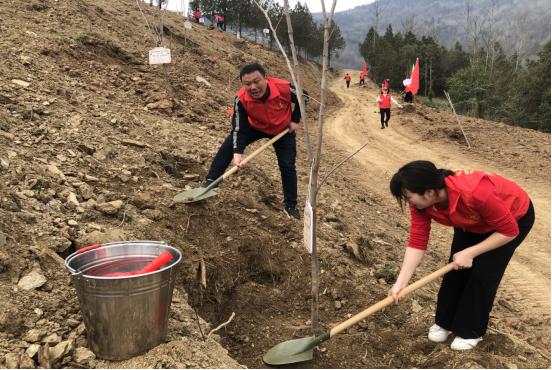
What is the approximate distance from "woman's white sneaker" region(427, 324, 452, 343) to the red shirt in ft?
2.43

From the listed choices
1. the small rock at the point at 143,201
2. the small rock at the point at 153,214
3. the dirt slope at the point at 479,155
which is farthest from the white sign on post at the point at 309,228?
the dirt slope at the point at 479,155

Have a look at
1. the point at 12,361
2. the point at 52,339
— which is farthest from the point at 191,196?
the point at 12,361

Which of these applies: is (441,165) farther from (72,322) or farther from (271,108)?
(72,322)

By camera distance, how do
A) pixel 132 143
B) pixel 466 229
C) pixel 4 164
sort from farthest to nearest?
pixel 132 143
pixel 4 164
pixel 466 229

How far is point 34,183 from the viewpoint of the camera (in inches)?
144

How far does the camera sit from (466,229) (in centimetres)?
278

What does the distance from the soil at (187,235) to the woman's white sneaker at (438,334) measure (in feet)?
0.21

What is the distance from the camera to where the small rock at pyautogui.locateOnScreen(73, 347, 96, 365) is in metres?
2.34

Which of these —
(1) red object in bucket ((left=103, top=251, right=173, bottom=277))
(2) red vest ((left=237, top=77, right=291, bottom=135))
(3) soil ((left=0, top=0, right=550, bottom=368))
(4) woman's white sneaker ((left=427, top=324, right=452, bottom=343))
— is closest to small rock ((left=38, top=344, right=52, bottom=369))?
(3) soil ((left=0, top=0, right=550, bottom=368))

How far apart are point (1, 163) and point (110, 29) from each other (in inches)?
355

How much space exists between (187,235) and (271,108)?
4.61ft

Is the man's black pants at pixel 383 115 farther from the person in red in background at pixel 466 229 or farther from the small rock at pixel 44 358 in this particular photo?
Answer: the small rock at pixel 44 358

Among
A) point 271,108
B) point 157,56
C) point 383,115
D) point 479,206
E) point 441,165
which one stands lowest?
point 441,165

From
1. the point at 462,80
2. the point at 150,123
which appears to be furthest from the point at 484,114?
the point at 150,123
